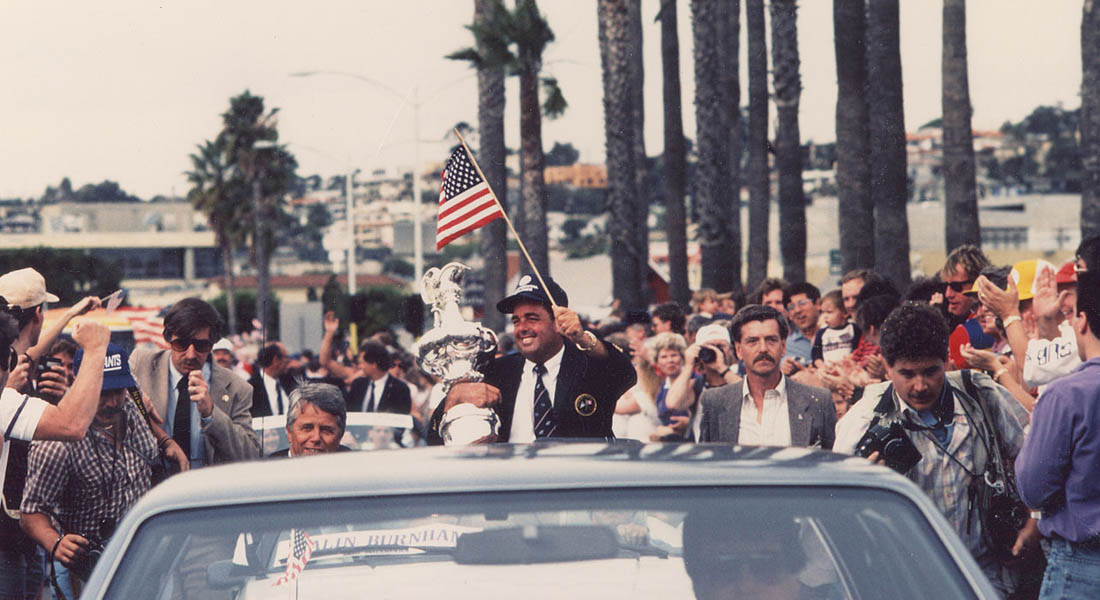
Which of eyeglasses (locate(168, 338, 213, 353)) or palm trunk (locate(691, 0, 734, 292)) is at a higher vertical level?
palm trunk (locate(691, 0, 734, 292))

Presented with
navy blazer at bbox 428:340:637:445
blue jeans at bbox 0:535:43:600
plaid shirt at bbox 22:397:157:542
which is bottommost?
blue jeans at bbox 0:535:43:600

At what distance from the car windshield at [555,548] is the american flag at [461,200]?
523 centimetres

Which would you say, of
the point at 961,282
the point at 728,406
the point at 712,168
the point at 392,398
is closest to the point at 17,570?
the point at 728,406

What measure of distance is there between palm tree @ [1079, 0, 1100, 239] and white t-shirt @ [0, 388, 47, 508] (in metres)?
13.4

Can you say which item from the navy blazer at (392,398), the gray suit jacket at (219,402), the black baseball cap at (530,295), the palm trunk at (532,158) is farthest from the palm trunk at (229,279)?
the black baseball cap at (530,295)

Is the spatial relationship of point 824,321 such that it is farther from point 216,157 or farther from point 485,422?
point 216,157

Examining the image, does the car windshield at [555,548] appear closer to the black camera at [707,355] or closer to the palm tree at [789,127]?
the black camera at [707,355]

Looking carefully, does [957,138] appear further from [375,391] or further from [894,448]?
[894,448]

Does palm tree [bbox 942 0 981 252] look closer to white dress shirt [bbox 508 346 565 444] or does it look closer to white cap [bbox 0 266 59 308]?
white dress shirt [bbox 508 346 565 444]

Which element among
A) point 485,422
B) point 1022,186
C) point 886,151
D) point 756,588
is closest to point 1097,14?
point 886,151

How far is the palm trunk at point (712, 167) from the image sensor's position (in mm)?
25938

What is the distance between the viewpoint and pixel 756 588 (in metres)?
3.32

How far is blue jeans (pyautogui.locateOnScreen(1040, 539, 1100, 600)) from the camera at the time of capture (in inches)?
189

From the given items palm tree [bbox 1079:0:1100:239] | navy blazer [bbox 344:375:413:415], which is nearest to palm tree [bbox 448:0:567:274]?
palm tree [bbox 1079:0:1100:239]
